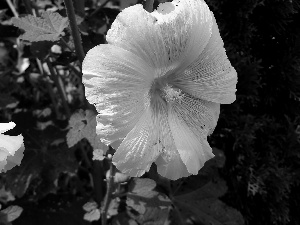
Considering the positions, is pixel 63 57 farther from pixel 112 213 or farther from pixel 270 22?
pixel 270 22

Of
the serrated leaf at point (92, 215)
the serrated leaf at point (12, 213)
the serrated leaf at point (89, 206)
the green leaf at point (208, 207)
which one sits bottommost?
the green leaf at point (208, 207)

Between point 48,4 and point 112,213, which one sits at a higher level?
point 48,4

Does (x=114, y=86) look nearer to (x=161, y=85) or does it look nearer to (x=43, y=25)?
(x=161, y=85)

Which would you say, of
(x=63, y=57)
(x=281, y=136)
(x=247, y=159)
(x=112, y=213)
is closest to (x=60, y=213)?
(x=112, y=213)

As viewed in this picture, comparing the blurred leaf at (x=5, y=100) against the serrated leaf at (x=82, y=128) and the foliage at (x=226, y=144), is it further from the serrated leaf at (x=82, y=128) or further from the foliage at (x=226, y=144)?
the serrated leaf at (x=82, y=128)

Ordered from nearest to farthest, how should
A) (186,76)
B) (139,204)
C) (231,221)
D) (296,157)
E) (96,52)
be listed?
(96,52)
(186,76)
(139,204)
(231,221)
(296,157)

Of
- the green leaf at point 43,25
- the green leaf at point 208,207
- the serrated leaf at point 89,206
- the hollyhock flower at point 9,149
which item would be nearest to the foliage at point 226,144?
the green leaf at point 208,207
